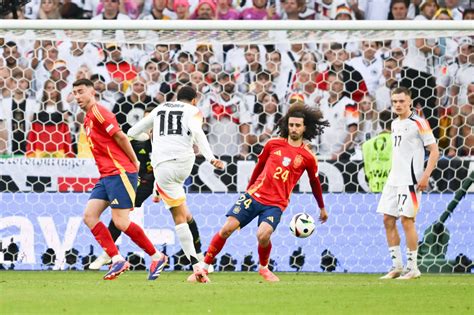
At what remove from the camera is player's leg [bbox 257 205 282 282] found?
10.3 metres

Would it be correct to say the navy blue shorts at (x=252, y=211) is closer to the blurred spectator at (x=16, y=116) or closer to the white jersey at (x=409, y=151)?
the white jersey at (x=409, y=151)

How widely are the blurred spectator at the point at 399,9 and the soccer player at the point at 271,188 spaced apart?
5.75m

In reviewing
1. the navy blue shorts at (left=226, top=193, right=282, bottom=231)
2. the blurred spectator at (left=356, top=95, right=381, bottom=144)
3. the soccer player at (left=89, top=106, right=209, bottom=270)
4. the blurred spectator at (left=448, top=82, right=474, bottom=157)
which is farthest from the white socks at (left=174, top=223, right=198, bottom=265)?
the blurred spectator at (left=448, top=82, right=474, bottom=157)

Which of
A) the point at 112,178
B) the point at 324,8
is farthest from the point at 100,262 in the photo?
the point at 324,8

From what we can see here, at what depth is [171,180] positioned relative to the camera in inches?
424

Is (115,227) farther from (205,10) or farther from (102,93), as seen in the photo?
(205,10)

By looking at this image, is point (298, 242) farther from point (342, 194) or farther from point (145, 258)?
point (145, 258)

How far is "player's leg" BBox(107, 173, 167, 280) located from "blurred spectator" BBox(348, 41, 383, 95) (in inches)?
147

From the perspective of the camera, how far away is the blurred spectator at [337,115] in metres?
12.5

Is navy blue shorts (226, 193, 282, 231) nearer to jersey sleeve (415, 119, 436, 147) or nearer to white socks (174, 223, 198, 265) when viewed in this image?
white socks (174, 223, 198, 265)

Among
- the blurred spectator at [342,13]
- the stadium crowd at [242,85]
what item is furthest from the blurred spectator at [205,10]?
the stadium crowd at [242,85]

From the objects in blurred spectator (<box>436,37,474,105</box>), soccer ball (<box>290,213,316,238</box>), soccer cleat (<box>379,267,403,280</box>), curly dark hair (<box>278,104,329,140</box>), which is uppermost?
blurred spectator (<box>436,37,474,105</box>)

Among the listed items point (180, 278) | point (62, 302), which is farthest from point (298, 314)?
point (180, 278)

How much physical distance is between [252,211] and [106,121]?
1596 mm
